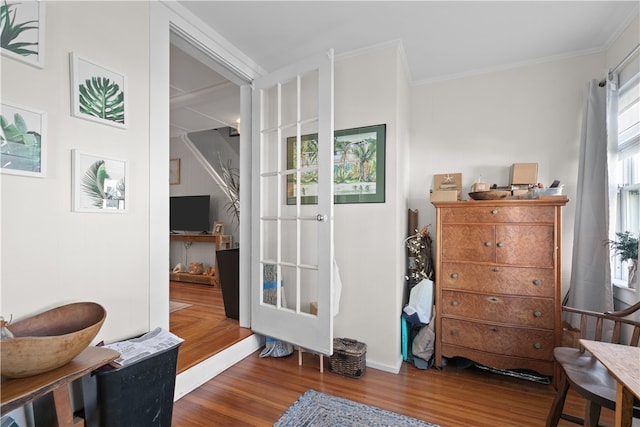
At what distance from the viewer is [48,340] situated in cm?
104

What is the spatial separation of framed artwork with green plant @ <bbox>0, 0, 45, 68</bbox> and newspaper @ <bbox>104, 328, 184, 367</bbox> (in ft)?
4.33

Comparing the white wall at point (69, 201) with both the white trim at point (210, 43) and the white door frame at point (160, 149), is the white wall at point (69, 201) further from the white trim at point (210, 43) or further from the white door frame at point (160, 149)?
the white trim at point (210, 43)

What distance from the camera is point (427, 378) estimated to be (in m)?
2.22

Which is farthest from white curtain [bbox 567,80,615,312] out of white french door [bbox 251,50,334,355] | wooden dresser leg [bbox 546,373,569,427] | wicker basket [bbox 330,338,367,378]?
white french door [bbox 251,50,334,355]

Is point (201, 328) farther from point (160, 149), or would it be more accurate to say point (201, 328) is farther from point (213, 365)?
point (160, 149)

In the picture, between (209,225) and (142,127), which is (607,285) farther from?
(209,225)

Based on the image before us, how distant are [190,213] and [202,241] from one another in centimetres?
55

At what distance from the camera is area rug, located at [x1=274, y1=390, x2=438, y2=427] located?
1.70m

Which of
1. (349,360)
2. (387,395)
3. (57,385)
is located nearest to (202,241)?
(349,360)

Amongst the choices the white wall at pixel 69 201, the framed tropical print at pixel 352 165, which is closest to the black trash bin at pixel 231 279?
the framed tropical print at pixel 352 165

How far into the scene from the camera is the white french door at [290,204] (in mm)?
2164

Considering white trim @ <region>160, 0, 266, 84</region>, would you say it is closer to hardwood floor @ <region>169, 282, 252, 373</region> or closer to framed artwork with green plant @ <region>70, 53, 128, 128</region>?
framed artwork with green plant @ <region>70, 53, 128, 128</region>

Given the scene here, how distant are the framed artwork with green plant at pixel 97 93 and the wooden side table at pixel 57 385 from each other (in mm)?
1091

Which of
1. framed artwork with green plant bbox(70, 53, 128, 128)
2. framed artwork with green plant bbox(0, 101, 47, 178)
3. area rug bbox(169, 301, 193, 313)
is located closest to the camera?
framed artwork with green plant bbox(0, 101, 47, 178)
